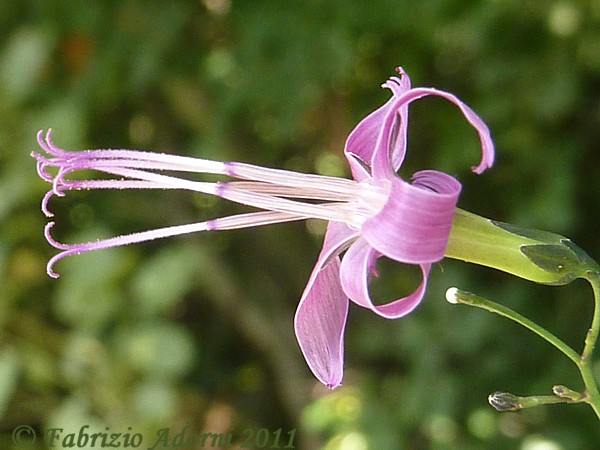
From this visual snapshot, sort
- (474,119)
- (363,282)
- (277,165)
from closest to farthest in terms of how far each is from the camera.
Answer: (474,119), (363,282), (277,165)

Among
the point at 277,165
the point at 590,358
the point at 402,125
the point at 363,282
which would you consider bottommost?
the point at 277,165

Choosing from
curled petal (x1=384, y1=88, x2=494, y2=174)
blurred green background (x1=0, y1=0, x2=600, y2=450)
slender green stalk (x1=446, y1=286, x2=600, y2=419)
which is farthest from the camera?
blurred green background (x1=0, y1=0, x2=600, y2=450)

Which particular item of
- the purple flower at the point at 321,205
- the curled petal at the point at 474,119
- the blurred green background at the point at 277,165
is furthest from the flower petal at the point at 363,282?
the blurred green background at the point at 277,165

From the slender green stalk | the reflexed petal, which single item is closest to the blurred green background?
the slender green stalk

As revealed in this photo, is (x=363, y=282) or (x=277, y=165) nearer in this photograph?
(x=363, y=282)

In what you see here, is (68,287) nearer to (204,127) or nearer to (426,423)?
(204,127)

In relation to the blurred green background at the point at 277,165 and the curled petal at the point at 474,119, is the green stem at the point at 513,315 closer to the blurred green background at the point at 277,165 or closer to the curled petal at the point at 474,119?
the curled petal at the point at 474,119

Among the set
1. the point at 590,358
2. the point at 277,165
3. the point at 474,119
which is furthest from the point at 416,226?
the point at 277,165

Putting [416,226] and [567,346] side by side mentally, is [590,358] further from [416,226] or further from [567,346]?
[416,226]

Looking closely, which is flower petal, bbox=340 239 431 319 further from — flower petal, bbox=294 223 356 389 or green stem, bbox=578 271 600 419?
green stem, bbox=578 271 600 419
